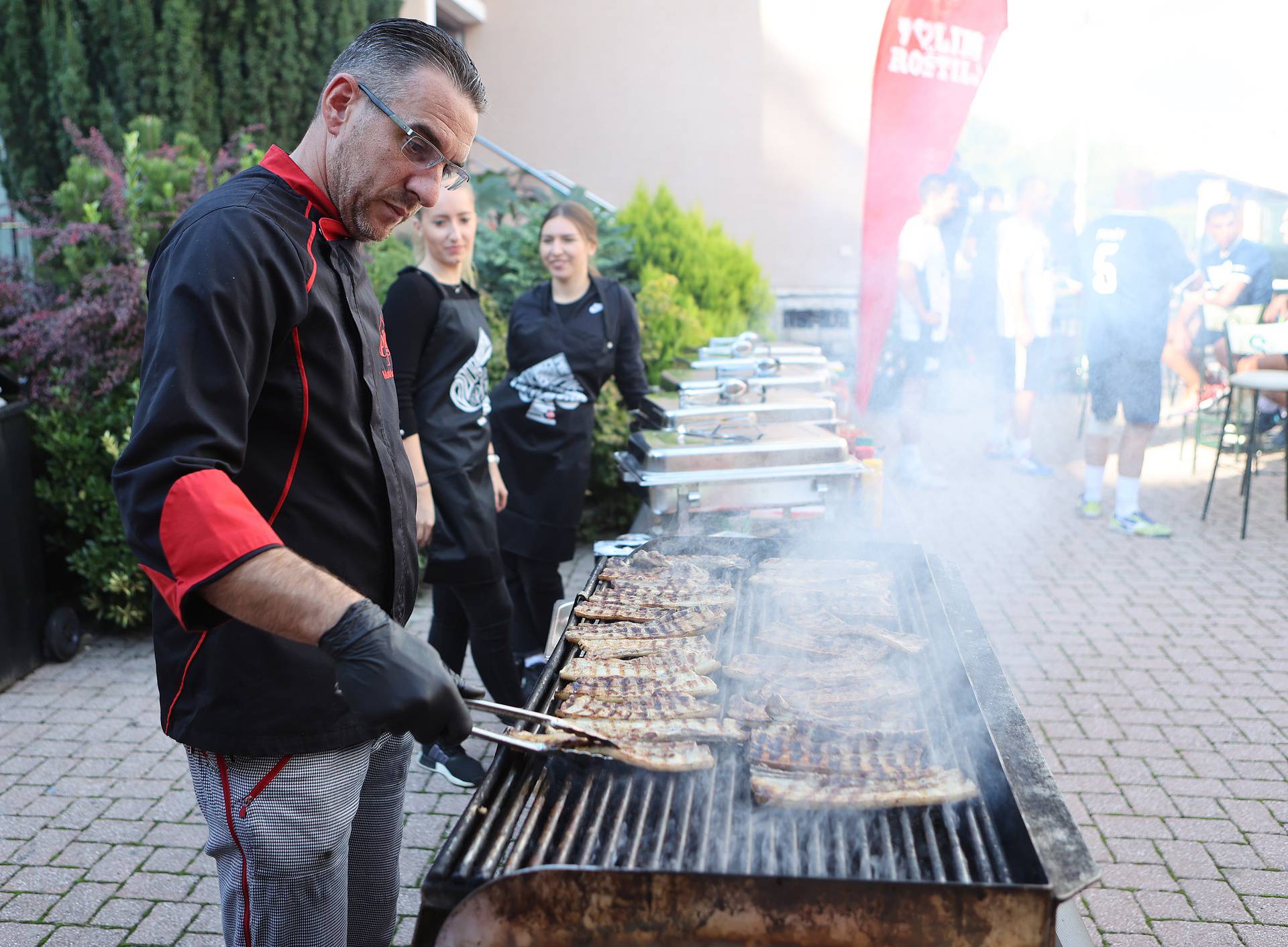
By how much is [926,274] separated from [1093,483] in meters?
2.22

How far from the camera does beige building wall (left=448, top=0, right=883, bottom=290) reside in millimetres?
12164

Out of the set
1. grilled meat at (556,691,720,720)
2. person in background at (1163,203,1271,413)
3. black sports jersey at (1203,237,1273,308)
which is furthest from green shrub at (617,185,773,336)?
grilled meat at (556,691,720,720)

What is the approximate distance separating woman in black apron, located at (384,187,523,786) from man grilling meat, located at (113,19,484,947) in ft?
5.15

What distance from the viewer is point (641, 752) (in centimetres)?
212

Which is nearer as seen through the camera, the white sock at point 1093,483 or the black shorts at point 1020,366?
the white sock at point 1093,483

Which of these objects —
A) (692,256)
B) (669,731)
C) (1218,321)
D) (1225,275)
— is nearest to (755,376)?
(692,256)

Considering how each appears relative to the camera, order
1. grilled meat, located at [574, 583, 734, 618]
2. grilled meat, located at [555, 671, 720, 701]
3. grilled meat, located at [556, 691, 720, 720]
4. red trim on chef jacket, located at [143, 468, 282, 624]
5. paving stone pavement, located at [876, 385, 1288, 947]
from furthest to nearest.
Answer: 1. paving stone pavement, located at [876, 385, 1288, 947]
2. grilled meat, located at [574, 583, 734, 618]
3. grilled meat, located at [555, 671, 720, 701]
4. grilled meat, located at [556, 691, 720, 720]
5. red trim on chef jacket, located at [143, 468, 282, 624]

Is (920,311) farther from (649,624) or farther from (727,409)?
(649,624)

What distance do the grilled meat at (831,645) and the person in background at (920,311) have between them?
208 inches

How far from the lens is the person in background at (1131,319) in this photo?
7.04 meters

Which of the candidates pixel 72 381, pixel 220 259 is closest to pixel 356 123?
pixel 220 259

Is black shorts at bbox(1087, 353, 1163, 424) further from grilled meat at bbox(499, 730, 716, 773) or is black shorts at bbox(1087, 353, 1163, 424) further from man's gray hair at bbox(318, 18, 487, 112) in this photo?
man's gray hair at bbox(318, 18, 487, 112)

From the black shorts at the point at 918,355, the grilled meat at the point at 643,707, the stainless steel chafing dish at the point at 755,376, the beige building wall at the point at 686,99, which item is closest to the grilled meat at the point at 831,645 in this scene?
the grilled meat at the point at 643,707

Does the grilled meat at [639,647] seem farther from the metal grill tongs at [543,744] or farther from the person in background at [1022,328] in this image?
the person in background at [1022,328]
